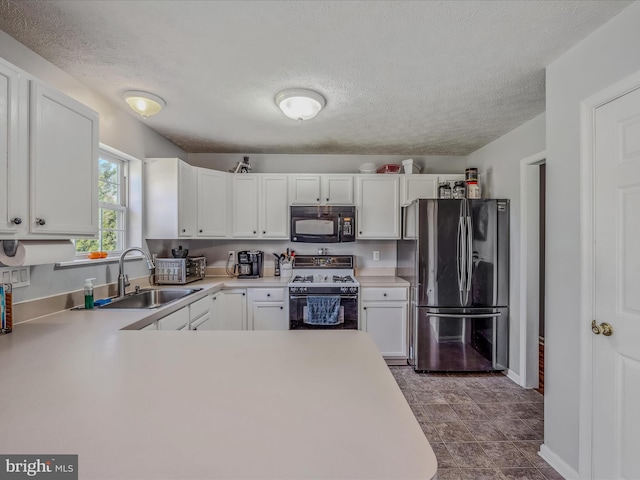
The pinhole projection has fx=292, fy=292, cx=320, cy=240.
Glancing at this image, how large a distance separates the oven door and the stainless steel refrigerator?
64 cm

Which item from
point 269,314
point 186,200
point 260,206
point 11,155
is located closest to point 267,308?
point 269,314

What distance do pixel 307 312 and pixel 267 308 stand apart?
0.45 metres

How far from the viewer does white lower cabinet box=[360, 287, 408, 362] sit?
122 inches

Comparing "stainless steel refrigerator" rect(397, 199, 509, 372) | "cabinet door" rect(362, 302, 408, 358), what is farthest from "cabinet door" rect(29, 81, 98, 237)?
"stainless steel refrigerator" rect(397, 199, 509, 372)

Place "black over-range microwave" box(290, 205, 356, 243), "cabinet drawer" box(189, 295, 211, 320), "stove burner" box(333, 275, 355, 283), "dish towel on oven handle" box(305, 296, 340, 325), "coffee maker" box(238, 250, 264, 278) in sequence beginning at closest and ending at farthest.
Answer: "cabinet drawer" box(189, 295, 211, 320), "dish towel on oven handle" box(305, 296, 340, 325), "stove burner" box(333, 275, 355, 283), "black over-range microwave" box(290, 205, 356, 243), "coffee maker" box(238, 250, 264, 278)

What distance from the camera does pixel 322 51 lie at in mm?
1664

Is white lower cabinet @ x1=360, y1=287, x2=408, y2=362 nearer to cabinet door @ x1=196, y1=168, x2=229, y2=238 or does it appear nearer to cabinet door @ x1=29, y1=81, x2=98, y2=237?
cabinet door @ x1=196, y1=168, x2=229, y2=238

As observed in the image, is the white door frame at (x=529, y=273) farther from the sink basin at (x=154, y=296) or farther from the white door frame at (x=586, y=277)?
the sink basin at (x=154, y=296)

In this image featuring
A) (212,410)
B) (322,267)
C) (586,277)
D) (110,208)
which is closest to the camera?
(212,410)

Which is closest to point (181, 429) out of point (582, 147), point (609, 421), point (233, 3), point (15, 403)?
point (15, 403)

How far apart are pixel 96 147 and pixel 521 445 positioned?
3214 millimetres

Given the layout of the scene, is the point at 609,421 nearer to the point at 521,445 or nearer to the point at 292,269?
the point at 521,445

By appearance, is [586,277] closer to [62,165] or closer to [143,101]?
[62,165]

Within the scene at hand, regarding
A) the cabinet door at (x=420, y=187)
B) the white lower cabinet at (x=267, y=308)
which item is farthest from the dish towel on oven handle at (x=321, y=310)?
the cabinet door at (x=420, y=187)
